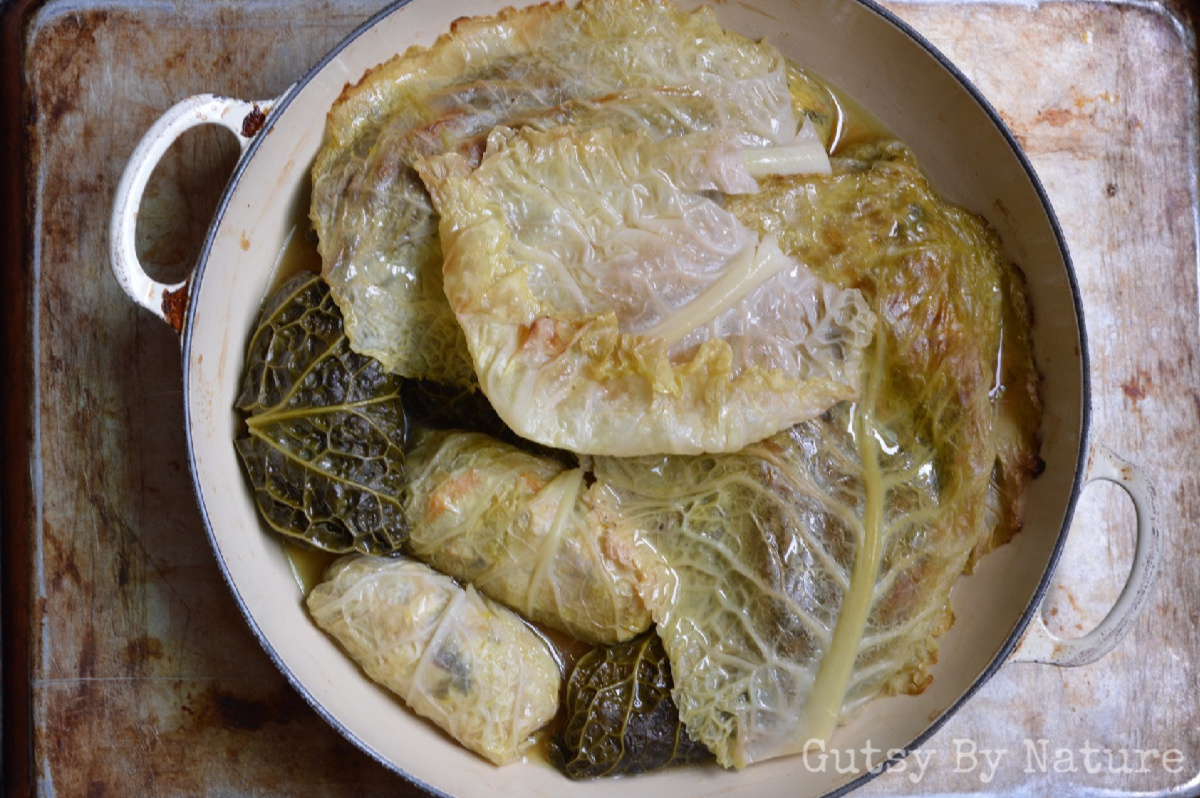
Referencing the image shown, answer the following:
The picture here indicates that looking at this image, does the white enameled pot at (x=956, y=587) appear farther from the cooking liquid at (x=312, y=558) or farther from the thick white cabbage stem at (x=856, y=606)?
the thick white cabbage stem at (x=856, y=606)

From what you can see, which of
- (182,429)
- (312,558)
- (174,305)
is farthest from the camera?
(182,429)

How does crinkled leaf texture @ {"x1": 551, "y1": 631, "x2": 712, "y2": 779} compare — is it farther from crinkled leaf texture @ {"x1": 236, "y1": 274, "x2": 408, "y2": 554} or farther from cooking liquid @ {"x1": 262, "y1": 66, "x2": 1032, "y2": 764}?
crinkled leaf texture @ {"x1": 236, "y1": 274, "x2": 408, "y2": 554}

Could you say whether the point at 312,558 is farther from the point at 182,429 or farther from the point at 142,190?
the point at 142,190

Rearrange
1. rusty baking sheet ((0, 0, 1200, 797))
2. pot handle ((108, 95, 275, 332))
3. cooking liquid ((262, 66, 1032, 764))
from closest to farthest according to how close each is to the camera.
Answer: pot handle ((108, 95, 275, 332))
cooking liquid ((262, 66, 1032, 764))
rusty baking sheet ((0, 0, 1200, 797))

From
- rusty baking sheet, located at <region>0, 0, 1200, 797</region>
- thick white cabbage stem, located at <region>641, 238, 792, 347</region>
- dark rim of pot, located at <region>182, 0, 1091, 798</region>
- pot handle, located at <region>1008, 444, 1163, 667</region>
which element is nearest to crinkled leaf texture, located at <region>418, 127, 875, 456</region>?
thick white cabbage stem, located at <region>641, 238, 792, 347</region>

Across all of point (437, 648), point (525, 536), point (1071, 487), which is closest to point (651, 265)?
point (525, 536)
